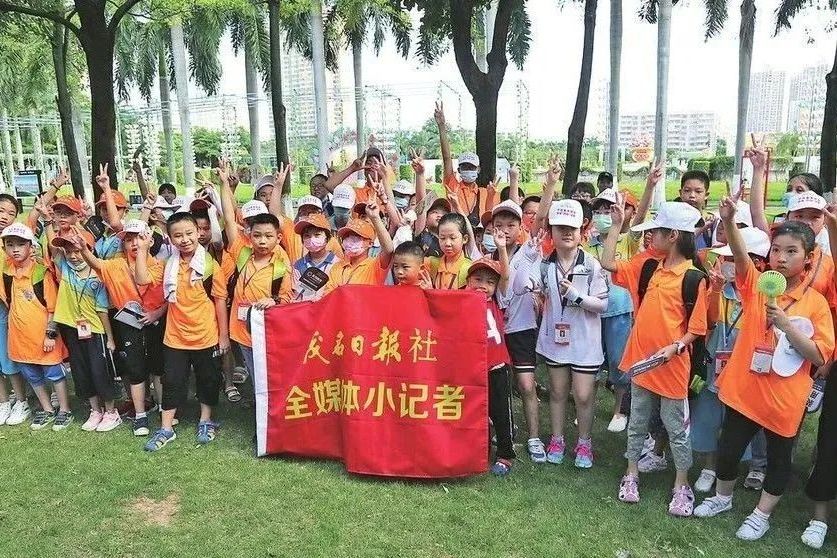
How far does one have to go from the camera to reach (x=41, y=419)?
580 centimetres

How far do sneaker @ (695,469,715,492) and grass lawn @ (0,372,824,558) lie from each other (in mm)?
199

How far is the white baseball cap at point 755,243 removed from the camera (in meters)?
3.96

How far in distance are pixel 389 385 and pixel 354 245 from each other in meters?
1.13

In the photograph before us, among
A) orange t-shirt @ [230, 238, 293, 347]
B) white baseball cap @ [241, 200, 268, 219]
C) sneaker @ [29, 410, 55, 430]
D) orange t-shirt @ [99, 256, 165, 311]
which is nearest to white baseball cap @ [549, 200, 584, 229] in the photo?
orange t-shirt @ [230, 238, 293, 347]

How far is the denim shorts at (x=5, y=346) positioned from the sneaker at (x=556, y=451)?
4.67m

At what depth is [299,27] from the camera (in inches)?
1126

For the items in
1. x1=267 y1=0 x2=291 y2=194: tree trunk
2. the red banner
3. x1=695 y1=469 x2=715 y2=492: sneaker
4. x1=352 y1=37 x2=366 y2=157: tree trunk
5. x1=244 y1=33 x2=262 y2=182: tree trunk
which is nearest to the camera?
x1=695 y1=469 x2=715 y2=492: sneaker

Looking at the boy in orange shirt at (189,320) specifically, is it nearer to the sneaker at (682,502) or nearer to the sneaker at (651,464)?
the sneaker at (651,464)

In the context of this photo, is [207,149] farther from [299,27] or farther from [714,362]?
[714,362]

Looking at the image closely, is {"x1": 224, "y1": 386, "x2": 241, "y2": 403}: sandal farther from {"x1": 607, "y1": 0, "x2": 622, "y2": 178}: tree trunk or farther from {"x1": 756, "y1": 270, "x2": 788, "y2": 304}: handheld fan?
{"x1": 607, "y1": 0, "x2": 622, "y2": 178}: tree trunk

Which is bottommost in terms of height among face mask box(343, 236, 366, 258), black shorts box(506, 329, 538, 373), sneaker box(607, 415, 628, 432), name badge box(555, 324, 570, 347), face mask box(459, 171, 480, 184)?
sneaker box(607, 415, 628, 432)

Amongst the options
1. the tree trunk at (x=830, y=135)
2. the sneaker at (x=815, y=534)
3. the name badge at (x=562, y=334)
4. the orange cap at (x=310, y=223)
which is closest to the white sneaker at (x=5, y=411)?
the orange cap at (x=310, y=223)

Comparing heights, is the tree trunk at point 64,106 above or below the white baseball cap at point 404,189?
above

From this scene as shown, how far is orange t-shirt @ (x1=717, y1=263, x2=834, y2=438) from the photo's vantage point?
3.60m
